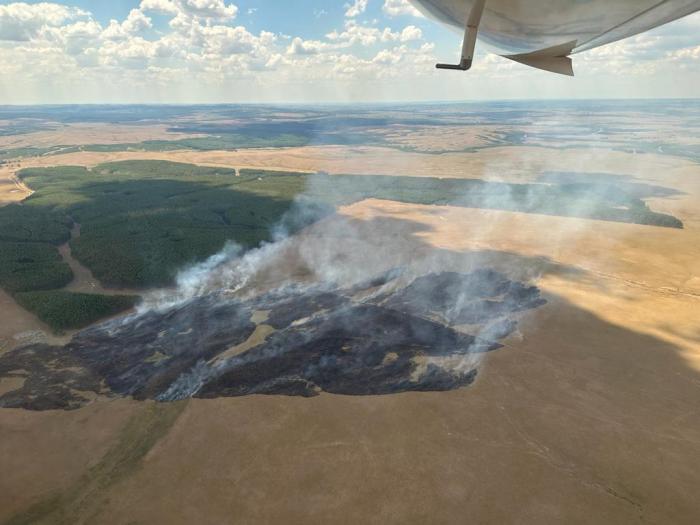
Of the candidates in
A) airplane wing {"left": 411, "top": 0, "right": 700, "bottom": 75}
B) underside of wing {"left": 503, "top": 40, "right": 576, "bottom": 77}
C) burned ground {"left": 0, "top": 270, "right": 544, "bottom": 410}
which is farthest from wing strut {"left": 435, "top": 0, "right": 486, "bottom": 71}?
burned ground {"left": 0, "top": 270, "right": 544, "bottom": 410}

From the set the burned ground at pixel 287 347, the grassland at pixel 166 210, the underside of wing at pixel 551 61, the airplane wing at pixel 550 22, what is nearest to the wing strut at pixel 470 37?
the airplane wing at pixel 550 22

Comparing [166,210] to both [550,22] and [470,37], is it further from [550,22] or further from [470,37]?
[550,22]

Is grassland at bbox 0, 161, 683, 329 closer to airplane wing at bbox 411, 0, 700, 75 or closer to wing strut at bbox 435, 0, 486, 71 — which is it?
wing strut at bbox 435, 0, 486, 71

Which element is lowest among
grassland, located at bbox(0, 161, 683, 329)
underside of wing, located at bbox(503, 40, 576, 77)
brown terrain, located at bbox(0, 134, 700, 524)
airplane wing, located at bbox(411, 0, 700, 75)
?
brown terrain, located at bbox(0, 134, 700, 524)

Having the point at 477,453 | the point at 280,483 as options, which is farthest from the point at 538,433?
the point at 280,483

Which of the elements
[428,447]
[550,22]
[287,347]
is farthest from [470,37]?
[287,347]

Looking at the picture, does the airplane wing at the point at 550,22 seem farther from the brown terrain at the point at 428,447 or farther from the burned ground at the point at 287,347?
the burned ground at the point at 287,347
